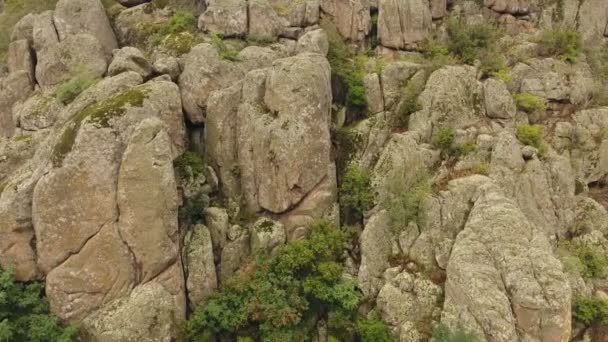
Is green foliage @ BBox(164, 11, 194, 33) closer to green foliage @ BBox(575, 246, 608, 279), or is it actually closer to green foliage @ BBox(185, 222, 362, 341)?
green foliage @ BBox(185, 222, 362, 341)

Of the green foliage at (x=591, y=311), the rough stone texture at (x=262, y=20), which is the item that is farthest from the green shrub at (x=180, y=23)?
the green foliage at (x=591, y=311)

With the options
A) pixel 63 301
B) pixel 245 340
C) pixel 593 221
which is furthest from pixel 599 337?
pixel 63 301

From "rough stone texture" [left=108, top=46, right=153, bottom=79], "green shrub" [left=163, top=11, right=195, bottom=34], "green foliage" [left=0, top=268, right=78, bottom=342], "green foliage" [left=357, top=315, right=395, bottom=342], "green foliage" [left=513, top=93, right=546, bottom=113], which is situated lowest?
"green foliage" [left=357, top=315, right=395, bottom=342]

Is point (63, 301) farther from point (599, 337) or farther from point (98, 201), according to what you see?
point (599, 337)

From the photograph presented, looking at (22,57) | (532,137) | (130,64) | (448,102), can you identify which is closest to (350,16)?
(448,102)

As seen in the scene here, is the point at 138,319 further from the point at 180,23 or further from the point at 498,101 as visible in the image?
the point at 498,101

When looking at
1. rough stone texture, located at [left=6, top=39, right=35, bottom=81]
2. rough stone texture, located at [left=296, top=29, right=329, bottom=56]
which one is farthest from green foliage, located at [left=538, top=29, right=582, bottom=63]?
rough stone texture, located at [left=6, top=39, right=35, bottom=81]
